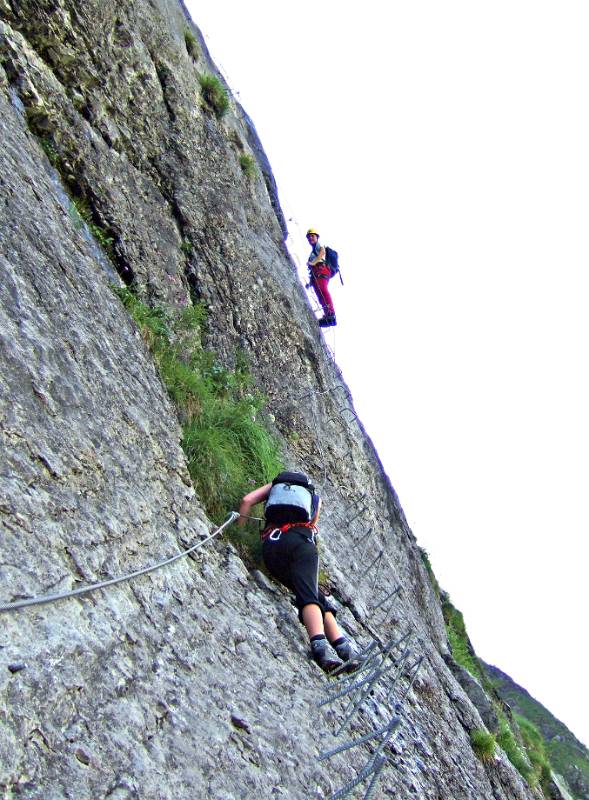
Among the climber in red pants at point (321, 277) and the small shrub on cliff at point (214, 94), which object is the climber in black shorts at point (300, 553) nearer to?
the climber in red pants at point (321, 277)

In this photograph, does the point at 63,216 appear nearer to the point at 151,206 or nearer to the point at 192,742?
the point at 151,206

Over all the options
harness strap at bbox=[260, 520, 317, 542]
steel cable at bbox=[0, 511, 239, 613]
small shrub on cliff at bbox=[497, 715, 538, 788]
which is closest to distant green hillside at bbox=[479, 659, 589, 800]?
small shrub on cliff at bbox=[497, 715, 538, 788]

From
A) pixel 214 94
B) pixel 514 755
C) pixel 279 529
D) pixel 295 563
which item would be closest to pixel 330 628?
pixel 295 563

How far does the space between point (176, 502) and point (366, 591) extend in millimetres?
3544

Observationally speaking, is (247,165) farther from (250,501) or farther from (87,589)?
(87,589)

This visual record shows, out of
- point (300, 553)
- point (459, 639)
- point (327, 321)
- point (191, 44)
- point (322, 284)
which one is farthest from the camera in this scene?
point (322, 284)

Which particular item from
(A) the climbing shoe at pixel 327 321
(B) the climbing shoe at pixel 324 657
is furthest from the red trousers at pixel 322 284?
(B) the climbing shoe at pixel 324 657

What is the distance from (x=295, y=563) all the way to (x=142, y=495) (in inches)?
62.7

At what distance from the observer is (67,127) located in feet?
25.3

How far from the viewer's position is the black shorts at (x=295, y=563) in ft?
18.3

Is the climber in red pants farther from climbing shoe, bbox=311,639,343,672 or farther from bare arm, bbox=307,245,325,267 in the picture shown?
climbing shoe, bbox=311,639,343,672

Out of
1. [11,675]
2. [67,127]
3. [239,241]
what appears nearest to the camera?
[11,675]

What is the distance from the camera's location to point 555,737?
29234 mm

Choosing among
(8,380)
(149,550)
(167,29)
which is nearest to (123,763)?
(149,550)
